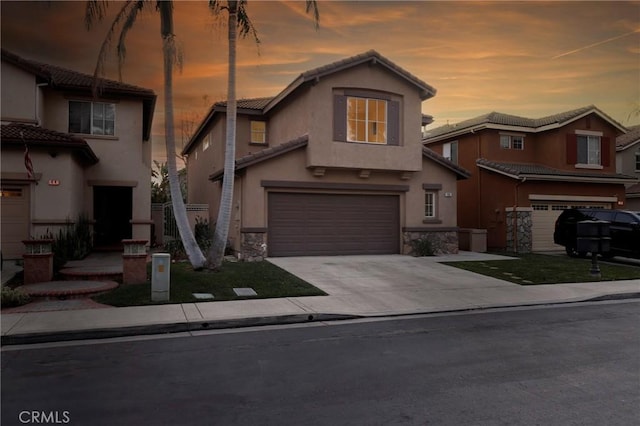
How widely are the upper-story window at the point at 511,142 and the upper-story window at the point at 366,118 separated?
970cm

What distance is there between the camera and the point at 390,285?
12.7 meters

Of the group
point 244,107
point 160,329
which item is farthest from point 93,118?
point 160,329

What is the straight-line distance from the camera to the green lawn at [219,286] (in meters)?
10.1

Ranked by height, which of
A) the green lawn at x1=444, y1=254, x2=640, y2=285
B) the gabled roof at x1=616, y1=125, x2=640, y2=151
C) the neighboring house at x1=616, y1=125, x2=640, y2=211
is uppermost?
the gabled roof at x1=616, y1=125, x2=640, y2=151

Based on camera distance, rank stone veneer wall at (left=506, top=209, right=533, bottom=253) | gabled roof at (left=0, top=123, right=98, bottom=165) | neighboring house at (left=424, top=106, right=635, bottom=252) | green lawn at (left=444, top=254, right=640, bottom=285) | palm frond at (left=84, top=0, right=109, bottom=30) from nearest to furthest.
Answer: palm frond at (left=84, top=0, right=109, bottom=30) → green lawn at (left=444, top=254, right=640, bottom=285) → gabled roof at (left=0, top=123, right=98, bottom=165) → stone veneer wall at (left=506, top=209, right=533, bottom=253) → neighboring house at (left=424, top=106, right=635, bottom=252)

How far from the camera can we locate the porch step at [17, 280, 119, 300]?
1003cm

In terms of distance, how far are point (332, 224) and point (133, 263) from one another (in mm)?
8860

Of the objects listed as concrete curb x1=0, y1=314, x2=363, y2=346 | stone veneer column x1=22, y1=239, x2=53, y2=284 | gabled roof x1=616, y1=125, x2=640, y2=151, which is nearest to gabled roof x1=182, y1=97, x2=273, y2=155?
stone veneer column x1=22, y1=239, x2=53, y2=284

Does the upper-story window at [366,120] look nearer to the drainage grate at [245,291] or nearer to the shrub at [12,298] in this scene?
the drainage grate at [245,291]

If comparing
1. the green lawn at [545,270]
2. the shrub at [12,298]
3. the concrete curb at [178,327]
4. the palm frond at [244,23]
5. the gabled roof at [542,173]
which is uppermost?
the palm frond at [244,23]

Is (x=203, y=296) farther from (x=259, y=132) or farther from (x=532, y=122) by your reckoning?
(x=532, y=122)

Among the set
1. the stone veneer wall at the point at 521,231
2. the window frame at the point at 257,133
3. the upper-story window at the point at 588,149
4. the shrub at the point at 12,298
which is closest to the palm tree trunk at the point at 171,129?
the shrub at the point at 12,298

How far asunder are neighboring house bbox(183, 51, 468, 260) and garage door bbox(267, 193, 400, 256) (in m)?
0.04

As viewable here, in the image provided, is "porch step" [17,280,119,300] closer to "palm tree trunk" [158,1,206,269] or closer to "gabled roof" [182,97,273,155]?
"palm tree trunk" [158,1,206,269]
